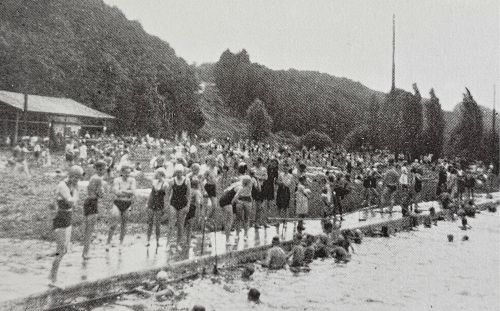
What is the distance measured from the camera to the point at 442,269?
12.9 m

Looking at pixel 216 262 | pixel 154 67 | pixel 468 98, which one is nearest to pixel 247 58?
pixel 154 67

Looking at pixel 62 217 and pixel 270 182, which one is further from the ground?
pixel 270 182

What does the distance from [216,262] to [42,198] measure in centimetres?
947

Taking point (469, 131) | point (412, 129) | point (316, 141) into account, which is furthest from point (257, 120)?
point (469, 131)

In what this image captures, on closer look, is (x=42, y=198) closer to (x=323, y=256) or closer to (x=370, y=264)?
(x=323, y=256)

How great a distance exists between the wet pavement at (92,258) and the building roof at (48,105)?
22.6 m

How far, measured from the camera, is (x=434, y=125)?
46.1 m

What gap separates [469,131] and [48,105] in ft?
117

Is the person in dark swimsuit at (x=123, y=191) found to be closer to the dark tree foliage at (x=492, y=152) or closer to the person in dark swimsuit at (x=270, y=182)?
Answer: the person in dark swimsuit at (x=270, y=182)

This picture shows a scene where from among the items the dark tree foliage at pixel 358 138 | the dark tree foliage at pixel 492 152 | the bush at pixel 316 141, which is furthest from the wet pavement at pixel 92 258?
the bush at pixel 316 141

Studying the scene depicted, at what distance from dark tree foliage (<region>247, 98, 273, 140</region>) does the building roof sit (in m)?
34.7

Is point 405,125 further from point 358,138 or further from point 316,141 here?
point 316,141

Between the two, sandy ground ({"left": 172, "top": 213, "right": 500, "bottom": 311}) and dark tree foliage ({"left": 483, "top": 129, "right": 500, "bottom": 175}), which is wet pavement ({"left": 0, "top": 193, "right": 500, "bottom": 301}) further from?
dark tree foliage ({"left": 483, "top": 129, "right": 500, "bottom": 175})

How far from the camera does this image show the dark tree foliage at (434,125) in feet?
147
